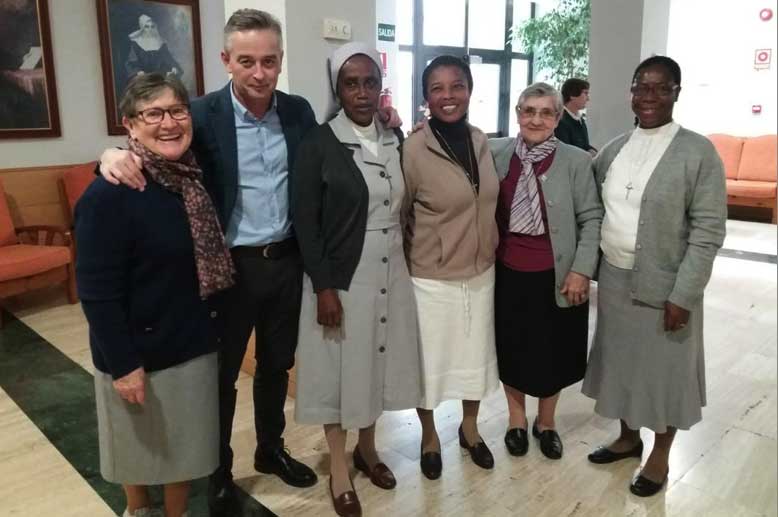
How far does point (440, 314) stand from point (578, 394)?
4.12ft

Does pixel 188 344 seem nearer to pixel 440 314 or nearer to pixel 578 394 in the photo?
pixel 440 314

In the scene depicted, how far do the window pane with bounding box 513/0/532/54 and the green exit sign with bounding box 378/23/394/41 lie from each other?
18.6ft

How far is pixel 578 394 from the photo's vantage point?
3.09 m

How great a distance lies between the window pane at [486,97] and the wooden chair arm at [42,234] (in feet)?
19.6

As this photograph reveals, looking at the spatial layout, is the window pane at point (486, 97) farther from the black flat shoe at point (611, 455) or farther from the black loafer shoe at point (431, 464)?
the black loafer shoe at point (431, 464)

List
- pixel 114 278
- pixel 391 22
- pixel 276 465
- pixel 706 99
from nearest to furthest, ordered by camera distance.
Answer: pixel 114 278, pixel 276 465, pixel 391 22, pixel 706 99

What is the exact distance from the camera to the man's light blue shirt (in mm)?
1916

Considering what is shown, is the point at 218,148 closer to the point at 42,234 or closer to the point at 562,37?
the point at 42,234

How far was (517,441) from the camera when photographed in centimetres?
251

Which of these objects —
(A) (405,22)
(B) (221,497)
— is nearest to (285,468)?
(B) (221,497)

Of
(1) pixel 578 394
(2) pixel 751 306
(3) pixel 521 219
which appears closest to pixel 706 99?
(2) pixel 751 306

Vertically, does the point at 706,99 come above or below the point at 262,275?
above

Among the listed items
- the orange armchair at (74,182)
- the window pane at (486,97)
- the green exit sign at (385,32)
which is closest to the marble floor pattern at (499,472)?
the orange armchair at (74,182)

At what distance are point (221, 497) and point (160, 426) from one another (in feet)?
1.96
